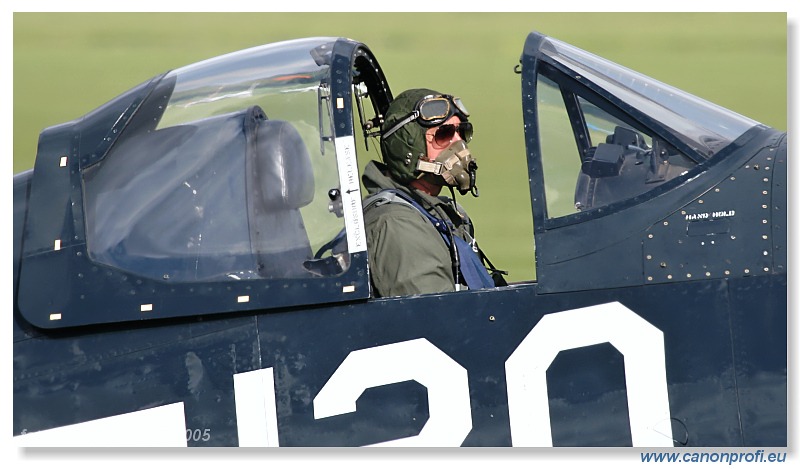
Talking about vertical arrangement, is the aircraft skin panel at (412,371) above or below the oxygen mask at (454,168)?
below

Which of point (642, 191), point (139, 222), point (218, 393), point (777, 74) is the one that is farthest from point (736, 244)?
point (777, 74)

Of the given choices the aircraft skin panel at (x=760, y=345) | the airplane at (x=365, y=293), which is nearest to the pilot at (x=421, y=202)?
the airplane at (x=365, y=293)

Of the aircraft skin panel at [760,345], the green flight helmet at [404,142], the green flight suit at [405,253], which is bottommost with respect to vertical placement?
the aircraft skin panel at [760,345]

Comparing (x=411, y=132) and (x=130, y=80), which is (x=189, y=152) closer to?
(x=411, y=132)

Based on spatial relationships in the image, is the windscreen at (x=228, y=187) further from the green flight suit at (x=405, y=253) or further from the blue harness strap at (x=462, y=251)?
the blue harness strap at (x=462, y=251)

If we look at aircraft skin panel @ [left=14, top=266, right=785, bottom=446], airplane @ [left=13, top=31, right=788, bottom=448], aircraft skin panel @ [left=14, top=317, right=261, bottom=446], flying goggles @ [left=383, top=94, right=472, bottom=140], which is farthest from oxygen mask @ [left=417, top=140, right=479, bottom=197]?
aircraft skin panel @ [left=14, top=317, right=261, bottom=446]

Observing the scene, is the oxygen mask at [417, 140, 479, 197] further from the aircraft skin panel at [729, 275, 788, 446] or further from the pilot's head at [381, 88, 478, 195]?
the aircraft skin panel at [729, 275, 788, 446]

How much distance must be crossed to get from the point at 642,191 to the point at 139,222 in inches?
73.7

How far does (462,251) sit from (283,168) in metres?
0.82

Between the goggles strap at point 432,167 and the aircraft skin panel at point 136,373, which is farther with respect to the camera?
the goggles strap at point 432,167

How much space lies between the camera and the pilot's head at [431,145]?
4.22 meters

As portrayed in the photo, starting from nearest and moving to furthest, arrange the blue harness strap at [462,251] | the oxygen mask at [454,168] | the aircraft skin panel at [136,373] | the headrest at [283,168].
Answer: the aircraft skin panel at [136,373], the headrest at [283,168], the blue harness strap at [462,251], the oxygen mask at [454,168]

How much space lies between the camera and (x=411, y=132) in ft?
13.9

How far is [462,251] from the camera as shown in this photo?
3938 mm
